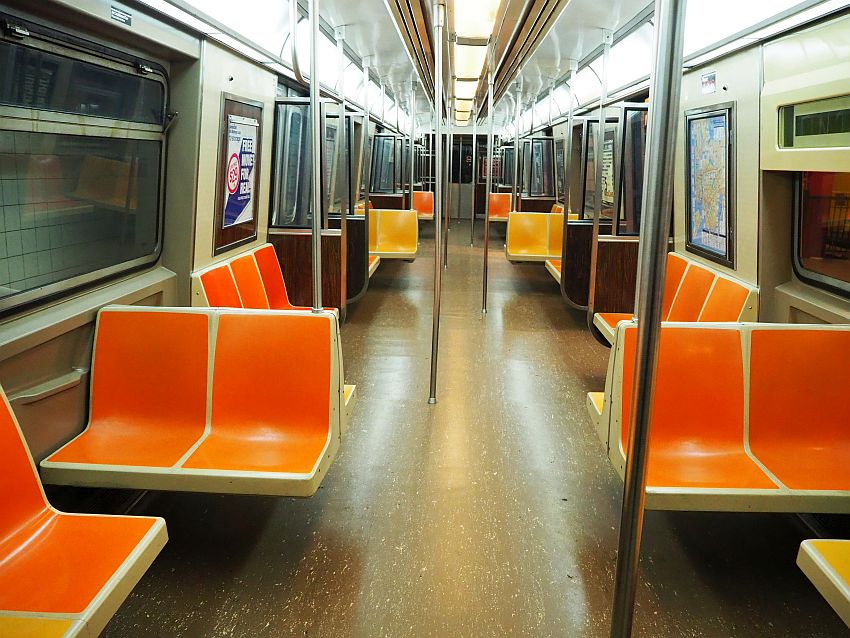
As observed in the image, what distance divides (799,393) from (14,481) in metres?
2.59

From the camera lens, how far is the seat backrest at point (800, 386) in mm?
2621

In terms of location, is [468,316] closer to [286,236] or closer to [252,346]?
[286,236]

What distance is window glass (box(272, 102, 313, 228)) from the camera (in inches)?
197

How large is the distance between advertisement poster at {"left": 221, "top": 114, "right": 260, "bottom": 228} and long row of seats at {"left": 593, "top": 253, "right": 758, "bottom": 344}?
2.31 meters

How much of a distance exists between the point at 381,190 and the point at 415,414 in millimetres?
8157

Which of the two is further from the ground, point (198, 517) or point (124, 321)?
point (124, 321)

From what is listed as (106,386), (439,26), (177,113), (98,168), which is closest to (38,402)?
(106,386)

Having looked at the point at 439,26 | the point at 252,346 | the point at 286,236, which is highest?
the point at 439,26

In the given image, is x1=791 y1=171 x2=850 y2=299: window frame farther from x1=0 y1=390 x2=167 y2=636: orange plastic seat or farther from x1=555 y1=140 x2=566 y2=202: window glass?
x1=555 y1=140 x2=566 y2=202: window glass

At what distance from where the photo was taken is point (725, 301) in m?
3.71

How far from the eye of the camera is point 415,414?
4023mm

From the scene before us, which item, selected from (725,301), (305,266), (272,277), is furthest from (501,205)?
(725,301)

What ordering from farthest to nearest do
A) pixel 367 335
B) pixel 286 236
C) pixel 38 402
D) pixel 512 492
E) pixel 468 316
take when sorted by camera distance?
pixel 468 316 → pixel 367 335 → pixel 286 236 → pixel 512 492 → pixel 38 402

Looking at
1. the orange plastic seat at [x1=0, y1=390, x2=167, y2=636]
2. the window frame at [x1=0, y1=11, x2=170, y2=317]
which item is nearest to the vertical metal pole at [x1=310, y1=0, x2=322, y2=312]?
the window frame at [x1=0, y1=11, x2=170, y2=317]
